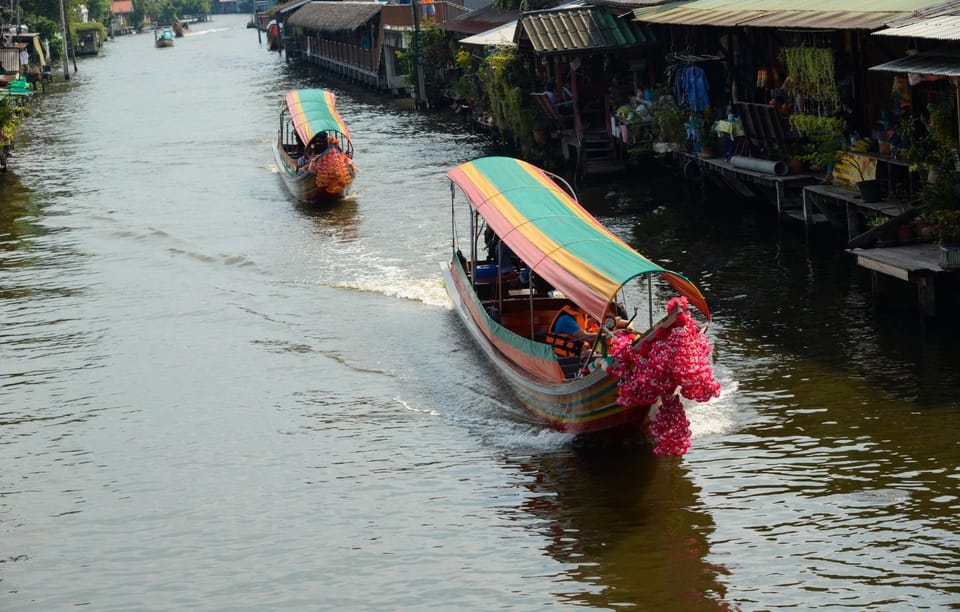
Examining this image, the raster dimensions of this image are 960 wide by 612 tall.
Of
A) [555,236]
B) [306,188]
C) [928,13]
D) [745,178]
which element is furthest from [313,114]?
[555,236]

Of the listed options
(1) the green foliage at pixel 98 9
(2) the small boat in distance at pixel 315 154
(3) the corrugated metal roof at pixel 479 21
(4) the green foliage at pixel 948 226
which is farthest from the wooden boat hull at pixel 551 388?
(1) the green foliage at pixel 98 9

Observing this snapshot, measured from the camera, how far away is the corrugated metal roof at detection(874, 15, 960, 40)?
1698cm

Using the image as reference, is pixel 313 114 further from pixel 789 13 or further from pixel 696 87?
pixel 789 13

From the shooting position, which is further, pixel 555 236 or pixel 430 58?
pixel 430 58

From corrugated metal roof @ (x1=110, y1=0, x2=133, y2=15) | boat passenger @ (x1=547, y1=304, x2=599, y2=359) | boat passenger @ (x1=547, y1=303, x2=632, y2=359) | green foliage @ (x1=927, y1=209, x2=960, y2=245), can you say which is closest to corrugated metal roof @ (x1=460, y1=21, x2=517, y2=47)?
green foliage @ (x1=927, y1=209, x2=960, y2=245)

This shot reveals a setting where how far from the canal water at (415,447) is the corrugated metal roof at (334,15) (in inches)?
1171

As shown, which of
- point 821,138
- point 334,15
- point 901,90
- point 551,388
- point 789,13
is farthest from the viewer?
point 334,15

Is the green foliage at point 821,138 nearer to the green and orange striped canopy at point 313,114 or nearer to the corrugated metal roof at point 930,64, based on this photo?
the corrugated metal roof at point 930,64

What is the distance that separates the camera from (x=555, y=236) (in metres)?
15.7

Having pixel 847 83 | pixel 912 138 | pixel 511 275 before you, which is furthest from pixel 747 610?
pixel 847 83

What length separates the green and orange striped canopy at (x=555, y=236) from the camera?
13.9 metres

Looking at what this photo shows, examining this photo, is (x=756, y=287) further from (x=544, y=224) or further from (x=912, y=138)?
(x=544, y=224)

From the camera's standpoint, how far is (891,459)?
13.8m

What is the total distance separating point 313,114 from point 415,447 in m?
19.8
